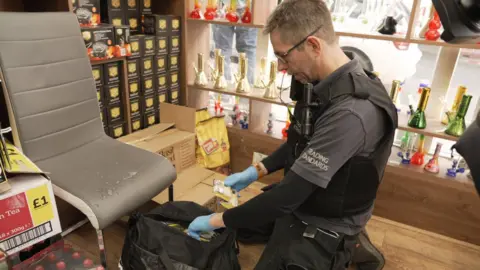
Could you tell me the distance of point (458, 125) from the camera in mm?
1793

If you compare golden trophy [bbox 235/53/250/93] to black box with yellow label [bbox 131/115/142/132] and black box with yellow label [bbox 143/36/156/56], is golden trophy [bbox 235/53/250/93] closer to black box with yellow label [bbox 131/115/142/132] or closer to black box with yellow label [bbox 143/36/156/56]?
black box with yellow label [bbox 143/36/156/56]

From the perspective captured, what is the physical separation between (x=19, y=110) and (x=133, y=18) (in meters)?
0.95

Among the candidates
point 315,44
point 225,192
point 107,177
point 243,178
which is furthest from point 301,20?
point 107,177

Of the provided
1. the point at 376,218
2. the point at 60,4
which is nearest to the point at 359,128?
the point at 376,218

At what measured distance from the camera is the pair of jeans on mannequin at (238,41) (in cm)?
242

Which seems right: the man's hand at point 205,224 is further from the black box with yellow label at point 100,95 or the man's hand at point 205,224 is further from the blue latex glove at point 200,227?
the black box with yellow label at point 100,95

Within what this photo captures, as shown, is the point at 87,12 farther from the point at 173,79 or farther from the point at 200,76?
the point at 200,76

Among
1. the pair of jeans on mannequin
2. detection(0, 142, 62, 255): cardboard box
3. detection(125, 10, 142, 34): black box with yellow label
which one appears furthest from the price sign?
the pair of jeans on mannequin

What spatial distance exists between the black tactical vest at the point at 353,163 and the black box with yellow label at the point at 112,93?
113 centimetres

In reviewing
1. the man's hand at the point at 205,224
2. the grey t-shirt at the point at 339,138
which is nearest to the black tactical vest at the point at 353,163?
the grey t-shirt at the point at 339,138

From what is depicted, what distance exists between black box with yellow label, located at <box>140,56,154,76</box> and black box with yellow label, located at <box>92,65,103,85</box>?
0.28 metres

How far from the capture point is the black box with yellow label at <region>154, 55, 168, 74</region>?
7.25 feet

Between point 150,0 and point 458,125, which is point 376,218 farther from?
point 150,0

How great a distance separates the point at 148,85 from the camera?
219 centimetres
